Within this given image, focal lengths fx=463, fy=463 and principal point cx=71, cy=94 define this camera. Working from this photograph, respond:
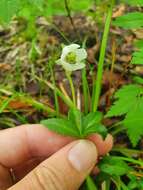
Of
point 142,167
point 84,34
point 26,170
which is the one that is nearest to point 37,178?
point 26,170

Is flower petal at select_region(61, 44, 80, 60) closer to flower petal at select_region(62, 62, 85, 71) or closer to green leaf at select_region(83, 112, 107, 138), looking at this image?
flower petal at select_region(62, 62, 85, 71)

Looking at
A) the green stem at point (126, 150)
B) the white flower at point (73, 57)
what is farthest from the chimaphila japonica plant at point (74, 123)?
the green stem at point (126, 150)

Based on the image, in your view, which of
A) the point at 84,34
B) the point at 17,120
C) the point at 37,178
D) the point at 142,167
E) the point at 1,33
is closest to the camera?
the point at 37,178

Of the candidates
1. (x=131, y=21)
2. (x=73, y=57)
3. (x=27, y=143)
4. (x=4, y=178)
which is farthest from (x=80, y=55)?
(x=4, y=178)

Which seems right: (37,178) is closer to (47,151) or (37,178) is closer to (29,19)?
(47,151)

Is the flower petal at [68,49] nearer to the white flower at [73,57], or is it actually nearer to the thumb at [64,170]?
the white flower at [73,57]

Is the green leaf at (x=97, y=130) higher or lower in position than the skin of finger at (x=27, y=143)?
higher
